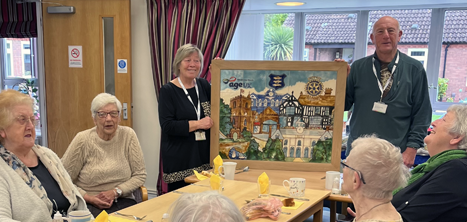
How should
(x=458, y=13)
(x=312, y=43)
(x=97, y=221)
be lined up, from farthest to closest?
1. (x=312, y=43)
2. (x=458, y=13)
3. (x=97, y=221)

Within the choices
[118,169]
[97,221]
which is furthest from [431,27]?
[97,221]

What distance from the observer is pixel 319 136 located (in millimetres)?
2986

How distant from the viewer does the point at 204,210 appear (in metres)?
0.98

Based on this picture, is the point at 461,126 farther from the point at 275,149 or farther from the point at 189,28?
the point at 189,28

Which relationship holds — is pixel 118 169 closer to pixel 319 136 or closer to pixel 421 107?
pixel 319 136

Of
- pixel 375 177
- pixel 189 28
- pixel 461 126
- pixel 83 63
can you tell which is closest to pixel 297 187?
pixel 375 177

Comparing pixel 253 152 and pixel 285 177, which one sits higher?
pixel 253 152

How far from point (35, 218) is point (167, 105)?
1.36m

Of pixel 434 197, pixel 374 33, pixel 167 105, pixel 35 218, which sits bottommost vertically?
pixel 35 218

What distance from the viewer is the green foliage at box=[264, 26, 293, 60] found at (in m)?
5.25

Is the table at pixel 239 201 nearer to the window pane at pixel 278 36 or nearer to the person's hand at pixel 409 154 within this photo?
the person's hand at pixel 409 154

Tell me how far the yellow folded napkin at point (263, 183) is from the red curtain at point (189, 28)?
2437mm

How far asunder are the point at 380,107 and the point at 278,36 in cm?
258

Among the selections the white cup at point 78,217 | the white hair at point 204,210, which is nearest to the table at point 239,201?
the white cup at point 78,217
